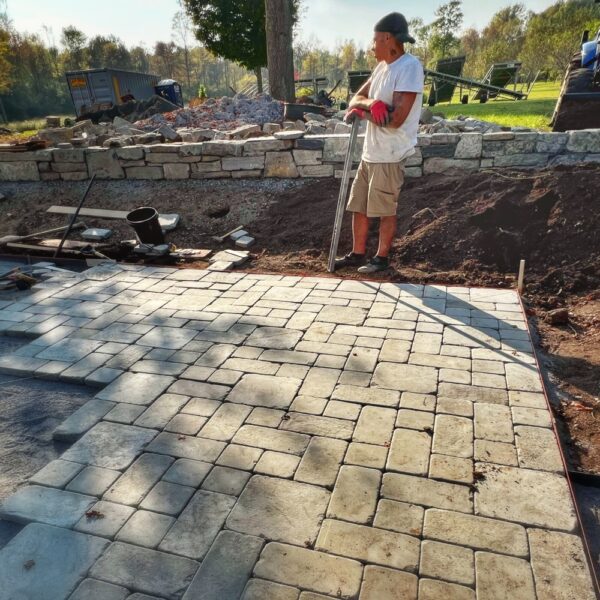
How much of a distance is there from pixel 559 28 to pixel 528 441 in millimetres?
27608

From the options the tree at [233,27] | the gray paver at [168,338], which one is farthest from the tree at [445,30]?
the gray paver at [168,338]

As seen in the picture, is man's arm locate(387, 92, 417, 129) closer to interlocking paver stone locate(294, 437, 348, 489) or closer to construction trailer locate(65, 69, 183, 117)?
interlocking paver stone locate(294, 437, 348, 489)

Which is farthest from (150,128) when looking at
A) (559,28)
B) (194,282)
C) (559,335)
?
(559,28)

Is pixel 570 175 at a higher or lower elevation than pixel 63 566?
higher

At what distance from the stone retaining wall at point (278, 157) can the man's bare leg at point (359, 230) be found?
1.99 meters

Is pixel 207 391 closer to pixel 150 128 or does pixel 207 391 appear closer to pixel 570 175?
pixel 570 175

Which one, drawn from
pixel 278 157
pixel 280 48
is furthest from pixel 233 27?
pixel 278 157

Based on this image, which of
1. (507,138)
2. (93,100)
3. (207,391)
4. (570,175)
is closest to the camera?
(207,391)

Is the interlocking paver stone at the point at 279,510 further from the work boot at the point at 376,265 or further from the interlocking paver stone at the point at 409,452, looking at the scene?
the work boot at the point at 376,265

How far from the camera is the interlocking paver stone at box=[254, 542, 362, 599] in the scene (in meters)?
1.63

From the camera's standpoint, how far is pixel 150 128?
9.63 meters

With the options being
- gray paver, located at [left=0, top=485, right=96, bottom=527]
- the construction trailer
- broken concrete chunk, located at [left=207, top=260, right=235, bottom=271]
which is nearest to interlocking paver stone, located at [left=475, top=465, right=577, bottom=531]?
gray paver, located at [left=0, top=485, right=96, bottom=527]

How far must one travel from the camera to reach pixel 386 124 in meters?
3.82

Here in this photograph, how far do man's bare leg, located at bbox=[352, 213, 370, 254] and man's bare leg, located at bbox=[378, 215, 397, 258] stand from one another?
196mm
